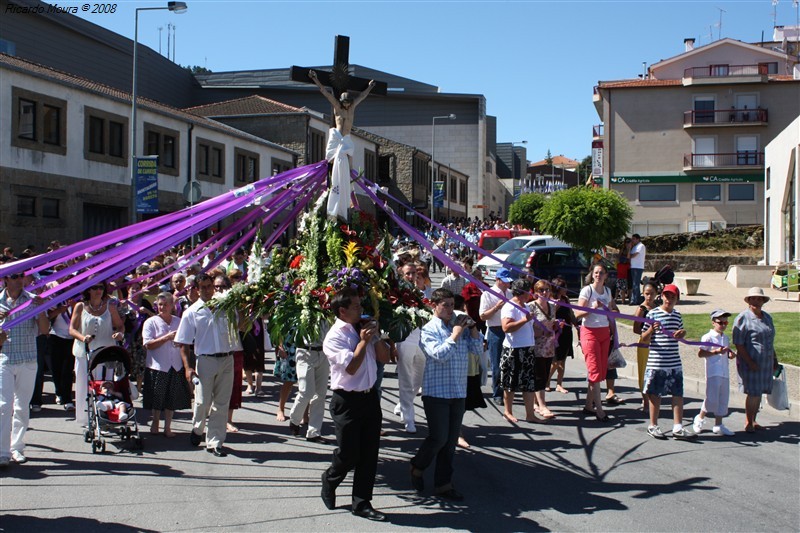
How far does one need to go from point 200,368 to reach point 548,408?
16.0 ft

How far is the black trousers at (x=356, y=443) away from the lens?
6.09 metres

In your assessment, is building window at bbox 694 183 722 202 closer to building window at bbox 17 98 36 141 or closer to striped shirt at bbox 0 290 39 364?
building window at bbox 17 98 36 141

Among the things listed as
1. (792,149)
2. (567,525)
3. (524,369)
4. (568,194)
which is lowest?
(567,525)

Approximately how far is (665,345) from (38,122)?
23.2m

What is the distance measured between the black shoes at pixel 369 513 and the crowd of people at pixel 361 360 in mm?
23

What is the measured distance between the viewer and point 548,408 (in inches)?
409

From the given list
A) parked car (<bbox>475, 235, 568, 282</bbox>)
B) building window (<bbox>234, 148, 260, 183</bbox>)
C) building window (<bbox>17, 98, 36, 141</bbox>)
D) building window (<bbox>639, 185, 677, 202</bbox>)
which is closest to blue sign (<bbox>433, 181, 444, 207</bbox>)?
building window (<bbox>639, 185, 677, 202</bbox>)

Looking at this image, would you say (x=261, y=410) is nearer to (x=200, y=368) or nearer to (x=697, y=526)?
(x=200, y=368)

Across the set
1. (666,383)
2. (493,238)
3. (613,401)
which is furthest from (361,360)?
(493,238)

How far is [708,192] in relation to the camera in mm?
51750

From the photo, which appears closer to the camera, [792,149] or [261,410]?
[261,410]

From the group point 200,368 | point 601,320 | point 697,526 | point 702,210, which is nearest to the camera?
point 697,526

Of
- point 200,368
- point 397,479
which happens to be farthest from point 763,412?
point 200,368

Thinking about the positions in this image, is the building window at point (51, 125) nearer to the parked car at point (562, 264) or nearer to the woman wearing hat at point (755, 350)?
the parked car at point (562, 264)
